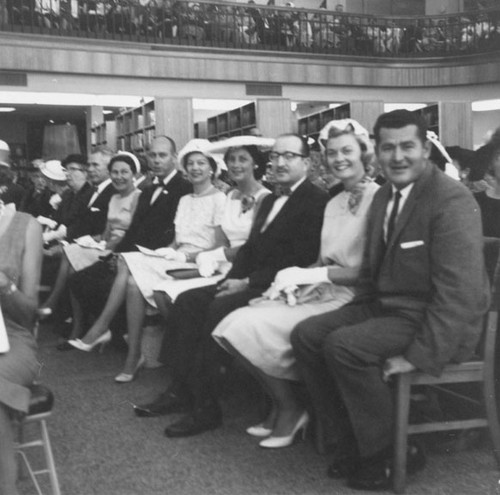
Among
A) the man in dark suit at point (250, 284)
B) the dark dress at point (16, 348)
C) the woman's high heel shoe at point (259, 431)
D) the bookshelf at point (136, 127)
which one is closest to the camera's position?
the dark dress at point (16, 348)

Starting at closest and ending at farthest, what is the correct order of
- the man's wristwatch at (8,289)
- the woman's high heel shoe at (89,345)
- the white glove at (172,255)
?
the man's wristwatch at (8,289) → the white glove at (172,255) → the woman's high heel shoe at (89,345)

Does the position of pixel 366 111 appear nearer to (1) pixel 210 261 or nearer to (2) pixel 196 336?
(1) pixel 210 261

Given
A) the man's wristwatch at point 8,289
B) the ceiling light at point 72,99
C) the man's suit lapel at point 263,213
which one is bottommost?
the man's wristwatch at point 8,289

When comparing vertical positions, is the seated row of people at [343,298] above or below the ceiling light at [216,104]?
below

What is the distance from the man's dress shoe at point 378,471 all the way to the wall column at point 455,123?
12.1m

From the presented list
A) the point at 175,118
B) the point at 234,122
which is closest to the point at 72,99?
the point at 175,118

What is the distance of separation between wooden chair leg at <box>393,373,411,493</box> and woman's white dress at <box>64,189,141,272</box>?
2.94 meters

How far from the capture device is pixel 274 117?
1307 centimetres

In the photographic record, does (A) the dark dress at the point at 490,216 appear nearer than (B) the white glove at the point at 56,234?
Yes

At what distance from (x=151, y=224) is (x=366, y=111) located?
10211 mm

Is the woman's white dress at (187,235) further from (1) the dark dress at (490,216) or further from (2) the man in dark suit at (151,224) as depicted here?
(1) the dark dress at (490,216)

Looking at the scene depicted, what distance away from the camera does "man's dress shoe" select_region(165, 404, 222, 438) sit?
3.22 metres

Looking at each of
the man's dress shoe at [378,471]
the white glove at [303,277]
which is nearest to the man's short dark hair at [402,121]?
the white glove at [303,277]

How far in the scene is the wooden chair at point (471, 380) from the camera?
254cm
